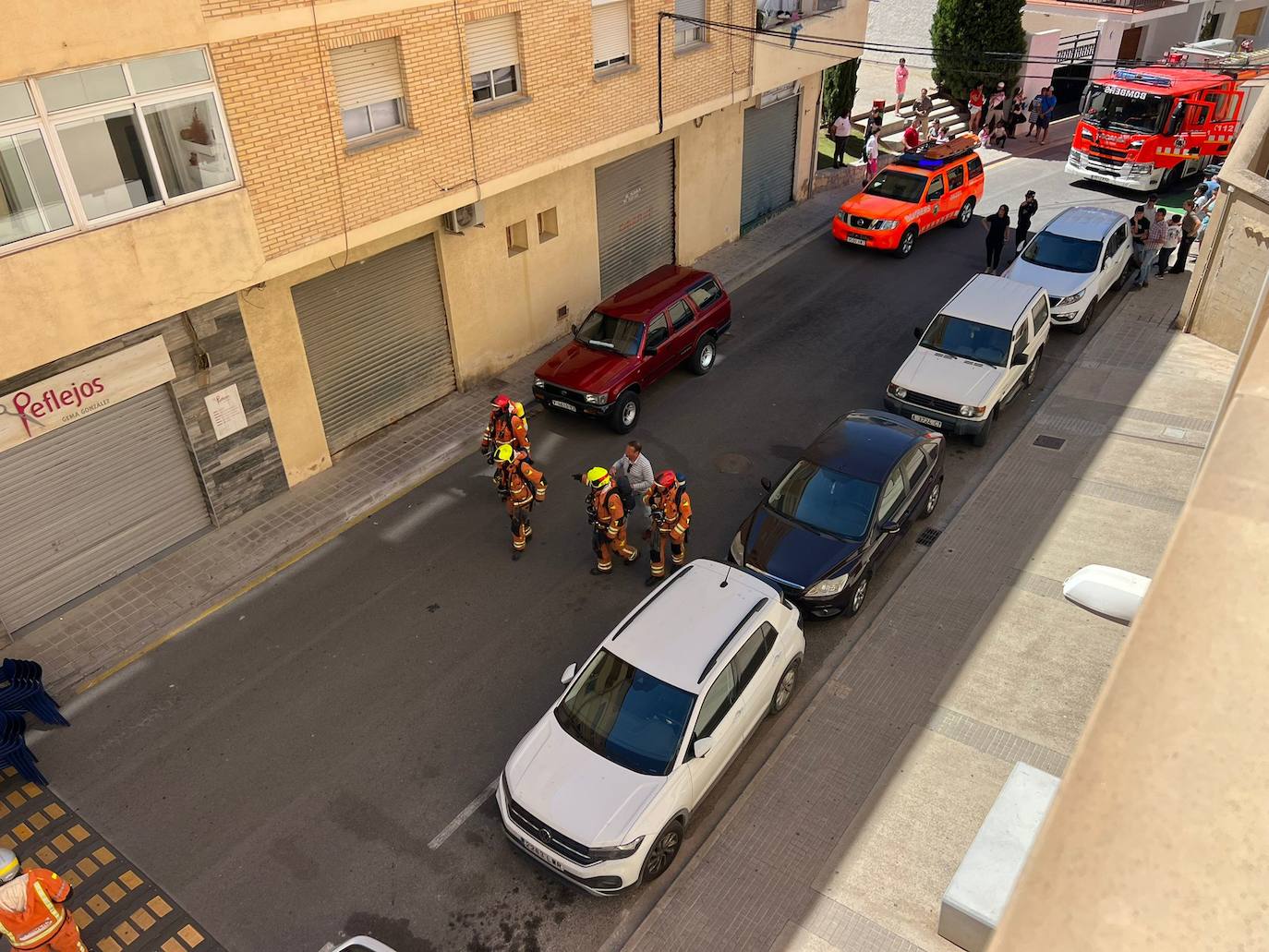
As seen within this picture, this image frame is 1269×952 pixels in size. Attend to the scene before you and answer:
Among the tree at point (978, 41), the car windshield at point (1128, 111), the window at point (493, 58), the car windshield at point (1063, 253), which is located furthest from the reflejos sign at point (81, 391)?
the tree at point (978, 41)

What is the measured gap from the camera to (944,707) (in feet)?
33.0

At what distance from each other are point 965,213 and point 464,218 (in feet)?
44.9

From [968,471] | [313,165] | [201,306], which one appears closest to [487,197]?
[313,165]

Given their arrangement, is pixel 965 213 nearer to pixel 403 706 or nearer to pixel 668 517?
pixel 668 517

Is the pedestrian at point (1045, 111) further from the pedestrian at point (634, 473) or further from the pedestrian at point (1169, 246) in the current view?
the pedestrian at point (634, 473)

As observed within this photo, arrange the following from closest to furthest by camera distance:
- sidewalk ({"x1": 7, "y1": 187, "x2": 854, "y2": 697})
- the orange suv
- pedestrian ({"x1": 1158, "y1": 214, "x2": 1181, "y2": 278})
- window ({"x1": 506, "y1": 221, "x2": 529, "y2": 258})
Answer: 1. sidewalk ({"x1": 7, "y1": 187, "x2": 854, "y2": 697})
2. window ({"x1": 506, "y1": 221, "x2": 529, "y2": 258})
3. pedestrian ({"x1": 1158, "y1": 214, "x2": 1181, "y2": 278})
4. the orange suv

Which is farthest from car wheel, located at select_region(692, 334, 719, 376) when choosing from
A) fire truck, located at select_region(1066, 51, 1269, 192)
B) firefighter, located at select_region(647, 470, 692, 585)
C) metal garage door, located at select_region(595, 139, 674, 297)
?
fire truck, located at select_region(1066, 51, 1269, 192)

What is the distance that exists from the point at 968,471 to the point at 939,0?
2258 cm

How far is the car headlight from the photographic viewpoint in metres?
7.95

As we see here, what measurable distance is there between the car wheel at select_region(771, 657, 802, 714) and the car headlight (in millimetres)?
2523

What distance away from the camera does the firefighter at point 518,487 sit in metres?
12.1

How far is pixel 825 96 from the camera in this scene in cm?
2639

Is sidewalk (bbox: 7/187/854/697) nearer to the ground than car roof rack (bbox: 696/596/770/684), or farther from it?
nearer to the ground

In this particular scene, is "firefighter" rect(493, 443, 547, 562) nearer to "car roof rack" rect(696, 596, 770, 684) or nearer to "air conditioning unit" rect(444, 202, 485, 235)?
"car roof rack" rect(696, 596, 770, 684)
